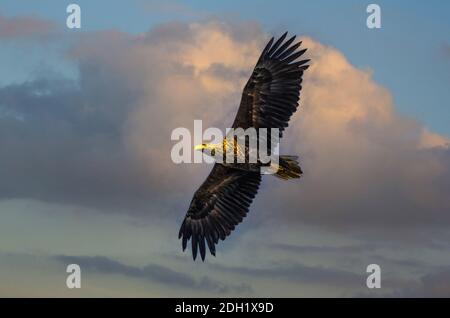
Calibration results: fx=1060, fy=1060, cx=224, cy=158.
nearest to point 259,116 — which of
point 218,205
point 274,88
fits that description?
point 274,88

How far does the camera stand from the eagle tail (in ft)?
92.8

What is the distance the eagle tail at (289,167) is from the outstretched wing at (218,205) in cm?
190

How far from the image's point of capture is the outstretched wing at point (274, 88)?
94.9 ft

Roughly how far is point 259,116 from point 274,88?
87 centimetres

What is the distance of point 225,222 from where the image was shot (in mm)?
30578

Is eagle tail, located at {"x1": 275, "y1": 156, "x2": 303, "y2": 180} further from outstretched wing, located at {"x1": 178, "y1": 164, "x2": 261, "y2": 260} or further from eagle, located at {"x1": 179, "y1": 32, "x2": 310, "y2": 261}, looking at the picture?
outstretched wing, located at {"x1": 178, "y1": 164, "x2": 261, "y2": 260}

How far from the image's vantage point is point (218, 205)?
3064cm

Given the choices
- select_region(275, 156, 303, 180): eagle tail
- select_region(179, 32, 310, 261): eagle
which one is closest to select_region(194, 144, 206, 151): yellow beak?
select_region(179, 32, 310, 261): eagle

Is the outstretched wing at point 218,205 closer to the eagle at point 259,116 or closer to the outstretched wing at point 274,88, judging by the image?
the eagle at point 259,116

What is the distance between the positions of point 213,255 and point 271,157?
369 cm
